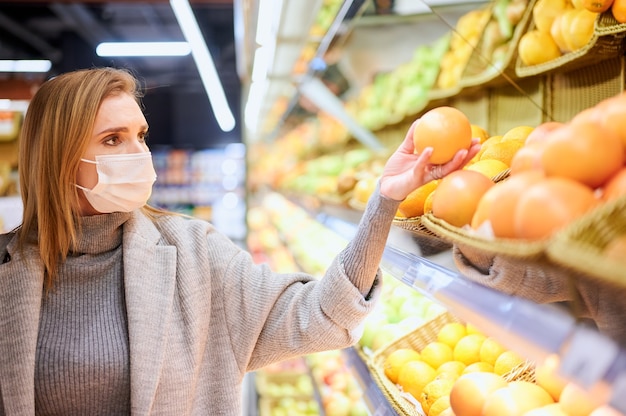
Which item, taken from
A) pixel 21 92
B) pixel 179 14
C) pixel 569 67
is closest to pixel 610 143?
pixel 569 67

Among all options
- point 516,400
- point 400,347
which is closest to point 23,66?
point 400,347

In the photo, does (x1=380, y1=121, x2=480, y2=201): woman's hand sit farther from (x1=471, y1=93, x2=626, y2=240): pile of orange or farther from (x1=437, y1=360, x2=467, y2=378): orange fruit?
(x1=437, y1=360, x2=467, y2=378): orange fruit

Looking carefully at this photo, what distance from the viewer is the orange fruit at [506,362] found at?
1335mm

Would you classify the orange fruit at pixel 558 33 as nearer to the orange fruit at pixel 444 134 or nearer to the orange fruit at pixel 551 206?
the orange fruit at pixel 444 134

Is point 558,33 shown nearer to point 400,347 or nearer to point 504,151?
point 504,151

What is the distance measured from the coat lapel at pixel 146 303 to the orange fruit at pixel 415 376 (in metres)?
0.63

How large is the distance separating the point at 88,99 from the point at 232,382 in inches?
32.8

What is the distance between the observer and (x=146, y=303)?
1.58 m

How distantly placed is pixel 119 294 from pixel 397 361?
2.55ft

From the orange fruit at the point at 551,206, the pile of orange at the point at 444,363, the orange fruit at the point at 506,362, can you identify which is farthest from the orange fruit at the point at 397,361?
the orange fruit at the point at 551,206

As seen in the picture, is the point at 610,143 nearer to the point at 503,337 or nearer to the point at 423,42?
the point at 503,337

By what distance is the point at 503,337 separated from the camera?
81 cm

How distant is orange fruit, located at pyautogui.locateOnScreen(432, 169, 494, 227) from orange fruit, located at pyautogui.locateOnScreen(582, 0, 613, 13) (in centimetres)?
53

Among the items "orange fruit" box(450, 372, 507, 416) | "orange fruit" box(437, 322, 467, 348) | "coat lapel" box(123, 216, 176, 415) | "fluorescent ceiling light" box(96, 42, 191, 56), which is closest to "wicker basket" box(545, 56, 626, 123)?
"orange fruit" box(437, 322, 467, 348)
